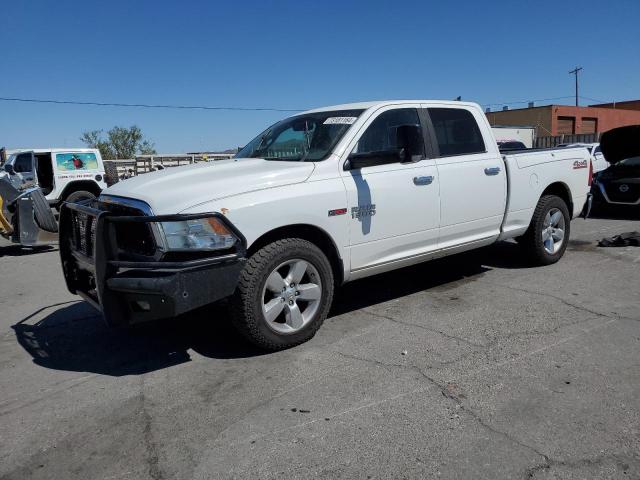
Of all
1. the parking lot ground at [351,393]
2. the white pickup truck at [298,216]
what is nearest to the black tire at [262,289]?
the white pickup truck at [298,216]

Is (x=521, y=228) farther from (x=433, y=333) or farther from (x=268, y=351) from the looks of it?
(x=268, y=351)

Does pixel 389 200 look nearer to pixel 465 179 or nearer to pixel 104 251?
pixel 465 179

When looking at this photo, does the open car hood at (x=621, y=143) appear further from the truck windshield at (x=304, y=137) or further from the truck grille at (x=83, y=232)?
the truck grille at (x=83, y=232)

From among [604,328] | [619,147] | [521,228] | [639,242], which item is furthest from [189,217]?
[619,147]

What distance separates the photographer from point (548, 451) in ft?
8.64

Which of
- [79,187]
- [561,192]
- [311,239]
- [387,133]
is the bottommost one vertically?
[311,239]

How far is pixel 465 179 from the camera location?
16.8 feet

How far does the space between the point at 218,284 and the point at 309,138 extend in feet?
5.96

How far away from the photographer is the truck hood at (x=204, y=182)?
11.7ft

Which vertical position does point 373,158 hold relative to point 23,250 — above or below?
above

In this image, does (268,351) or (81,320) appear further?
(81,320)

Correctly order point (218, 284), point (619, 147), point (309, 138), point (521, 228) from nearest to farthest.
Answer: point (218, 284)
point (309, 138)
point (521, 228)
point (619, 147)

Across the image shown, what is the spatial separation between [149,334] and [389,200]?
93.8 inches

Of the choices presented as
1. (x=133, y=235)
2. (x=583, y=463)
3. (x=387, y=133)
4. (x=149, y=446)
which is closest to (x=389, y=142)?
(x=387, y=133)
